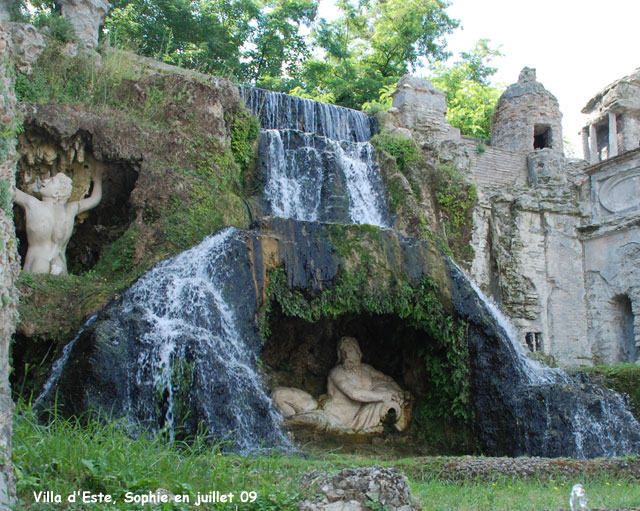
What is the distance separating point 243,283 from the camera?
29.6 feet

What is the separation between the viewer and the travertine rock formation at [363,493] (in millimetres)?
4293

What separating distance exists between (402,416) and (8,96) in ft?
24.3

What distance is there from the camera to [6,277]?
4.53 meters

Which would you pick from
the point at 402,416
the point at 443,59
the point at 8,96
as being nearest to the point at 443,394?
the point at 402,416

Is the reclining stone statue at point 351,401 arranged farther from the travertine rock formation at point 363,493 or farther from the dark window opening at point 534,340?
the dark window opening at point 534,340

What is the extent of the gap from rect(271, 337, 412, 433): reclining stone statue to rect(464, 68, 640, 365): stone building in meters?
5.45

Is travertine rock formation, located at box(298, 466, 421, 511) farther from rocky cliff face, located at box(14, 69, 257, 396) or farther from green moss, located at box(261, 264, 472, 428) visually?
rocky cliff face, located at box(14, 69, 257, 396)

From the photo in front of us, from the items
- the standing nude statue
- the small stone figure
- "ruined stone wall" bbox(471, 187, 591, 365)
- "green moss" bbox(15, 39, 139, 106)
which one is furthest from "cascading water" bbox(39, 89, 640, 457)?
"ruined stone wall" bbox(471, 187, 591, 365)

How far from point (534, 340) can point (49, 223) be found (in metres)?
10.8

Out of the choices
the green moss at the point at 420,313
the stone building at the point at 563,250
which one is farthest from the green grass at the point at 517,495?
the stone building at the point at 563,250

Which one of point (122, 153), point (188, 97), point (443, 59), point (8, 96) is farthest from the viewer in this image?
point (443, 59)

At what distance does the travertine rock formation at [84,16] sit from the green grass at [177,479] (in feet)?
33.2

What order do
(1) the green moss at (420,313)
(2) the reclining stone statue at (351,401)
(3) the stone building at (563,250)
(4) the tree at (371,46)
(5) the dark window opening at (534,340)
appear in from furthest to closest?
1. (4) the tree at (371,46)
2. (3) the stone building at (563,250)
3. (5) the dark window opening at (534,340)
4. (2) the reclining stone statue at (351,401)
5. (1) the green moss at (420,313)

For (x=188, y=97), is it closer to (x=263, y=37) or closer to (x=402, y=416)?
(x=402, y=416)
